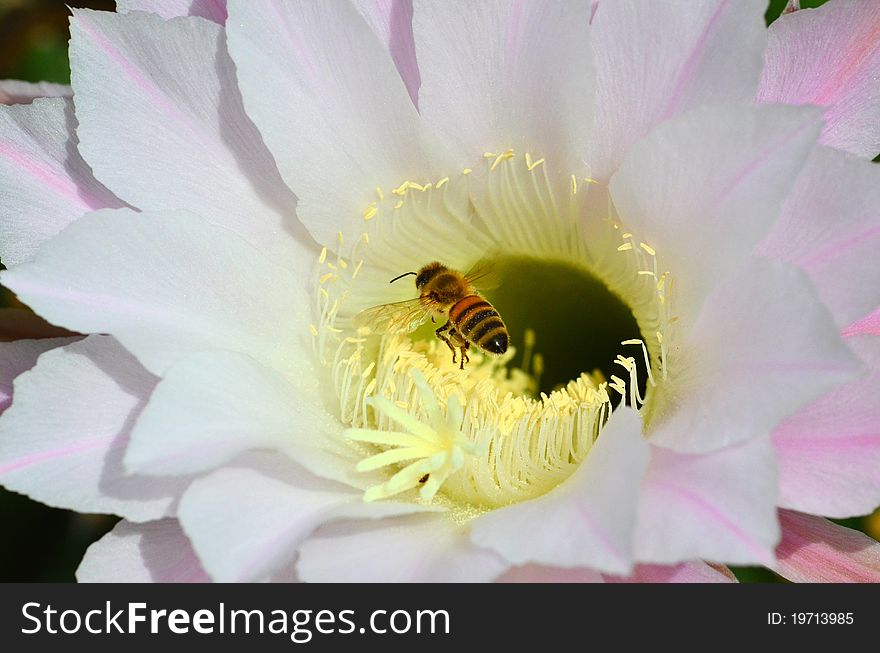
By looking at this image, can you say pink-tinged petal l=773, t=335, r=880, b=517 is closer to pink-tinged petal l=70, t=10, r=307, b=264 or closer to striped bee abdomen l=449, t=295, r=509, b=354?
striped bee abdomen l=449, t=295, r=509, b=354

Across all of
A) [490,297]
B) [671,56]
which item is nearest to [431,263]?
[490,297]

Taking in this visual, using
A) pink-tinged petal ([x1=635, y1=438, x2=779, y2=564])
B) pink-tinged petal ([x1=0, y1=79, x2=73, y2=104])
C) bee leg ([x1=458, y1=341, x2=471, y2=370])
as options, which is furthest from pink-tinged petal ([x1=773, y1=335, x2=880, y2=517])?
pink-tinged petal ([x1=0, y1=79, x2=73, y2=104])

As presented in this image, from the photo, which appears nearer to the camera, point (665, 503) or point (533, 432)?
point (665, 503)

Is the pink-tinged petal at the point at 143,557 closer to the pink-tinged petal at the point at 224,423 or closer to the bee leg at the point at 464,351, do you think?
the pink-tinged petal at the point at 224,423

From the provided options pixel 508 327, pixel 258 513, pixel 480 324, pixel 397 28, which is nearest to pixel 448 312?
pixel 480 324

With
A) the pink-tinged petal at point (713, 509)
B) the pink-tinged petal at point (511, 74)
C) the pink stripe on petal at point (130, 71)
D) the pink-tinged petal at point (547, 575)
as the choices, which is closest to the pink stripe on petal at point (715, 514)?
the pink-tinged petal at point (713, 509)

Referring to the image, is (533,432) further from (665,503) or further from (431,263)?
(665,503)
